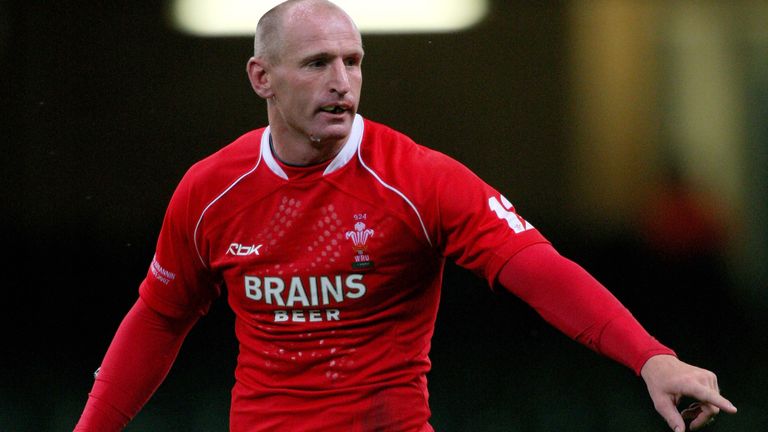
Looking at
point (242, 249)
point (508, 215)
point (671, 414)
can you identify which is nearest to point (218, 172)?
point (242, 249)

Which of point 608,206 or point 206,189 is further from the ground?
point 206,189

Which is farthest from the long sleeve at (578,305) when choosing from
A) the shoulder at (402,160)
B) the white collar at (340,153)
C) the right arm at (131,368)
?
the right arm at (131,368)

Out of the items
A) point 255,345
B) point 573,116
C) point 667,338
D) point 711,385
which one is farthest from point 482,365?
point 711,385

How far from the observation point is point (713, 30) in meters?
3.60

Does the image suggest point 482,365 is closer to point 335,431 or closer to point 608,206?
point 608,206

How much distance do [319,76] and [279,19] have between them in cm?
15

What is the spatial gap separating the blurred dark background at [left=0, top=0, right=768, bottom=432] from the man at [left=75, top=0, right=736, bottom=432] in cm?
141

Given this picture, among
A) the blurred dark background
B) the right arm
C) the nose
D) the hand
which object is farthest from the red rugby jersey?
the blurred dark background

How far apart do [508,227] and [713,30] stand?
1906 mm

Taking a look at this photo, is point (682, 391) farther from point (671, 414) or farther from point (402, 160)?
point (402, 160)

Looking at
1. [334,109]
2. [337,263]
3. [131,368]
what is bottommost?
[131,368]

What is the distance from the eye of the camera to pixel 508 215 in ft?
6.57

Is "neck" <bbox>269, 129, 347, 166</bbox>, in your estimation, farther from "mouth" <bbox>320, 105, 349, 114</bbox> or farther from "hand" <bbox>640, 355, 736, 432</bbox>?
"hand" <bbox>640, 355, 736, 432</bbox>

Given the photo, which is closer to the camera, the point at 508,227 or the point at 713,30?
the point at 508,227
